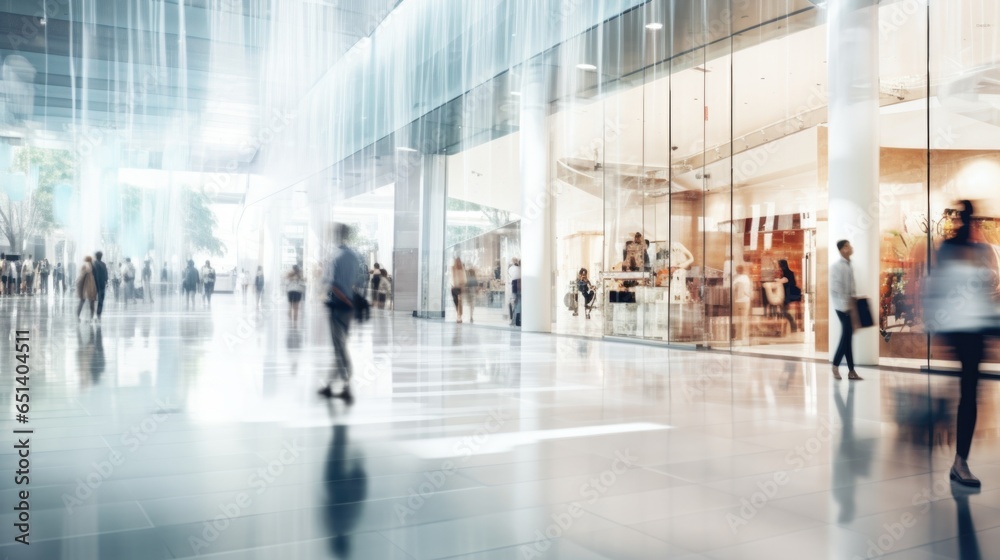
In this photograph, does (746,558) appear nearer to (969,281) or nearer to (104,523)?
(969,281)

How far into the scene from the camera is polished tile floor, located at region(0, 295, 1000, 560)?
3.42 m

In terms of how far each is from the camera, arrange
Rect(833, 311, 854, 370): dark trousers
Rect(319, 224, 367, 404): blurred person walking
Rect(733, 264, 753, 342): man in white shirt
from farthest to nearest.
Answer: Rect(733, 264, 753, 342): man in white shirt < Rect(833, 311, 854, 370): dark trousers < Rect(319, 224, 367, 404): blurred person walking

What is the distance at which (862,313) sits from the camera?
9375 mm

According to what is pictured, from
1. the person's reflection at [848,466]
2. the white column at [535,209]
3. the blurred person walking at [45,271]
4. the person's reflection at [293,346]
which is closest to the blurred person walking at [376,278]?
the person's reflection at [293,346]

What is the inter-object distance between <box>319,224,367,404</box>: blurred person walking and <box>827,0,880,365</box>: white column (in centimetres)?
779

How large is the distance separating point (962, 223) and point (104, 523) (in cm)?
535

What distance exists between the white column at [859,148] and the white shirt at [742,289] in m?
4.30

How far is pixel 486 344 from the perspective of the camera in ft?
Result: 52.0

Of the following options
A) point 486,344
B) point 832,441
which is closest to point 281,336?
point 486,344

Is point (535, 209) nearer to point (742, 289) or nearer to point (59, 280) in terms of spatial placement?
point (742, 289)

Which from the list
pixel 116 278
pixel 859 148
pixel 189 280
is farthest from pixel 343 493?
pixel 116 278

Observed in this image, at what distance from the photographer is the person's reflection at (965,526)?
Result: 328cm

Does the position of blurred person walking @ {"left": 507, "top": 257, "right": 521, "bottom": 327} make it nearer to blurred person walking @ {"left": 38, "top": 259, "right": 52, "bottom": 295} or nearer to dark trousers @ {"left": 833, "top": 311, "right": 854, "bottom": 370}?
dark trousers @ {"left": 833, "top": 311, "right": 854, "bottom": 370}

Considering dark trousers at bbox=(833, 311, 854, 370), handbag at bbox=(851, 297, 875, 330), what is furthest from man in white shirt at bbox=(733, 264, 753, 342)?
handbag at bbox=(851, 297, 875, 330)
